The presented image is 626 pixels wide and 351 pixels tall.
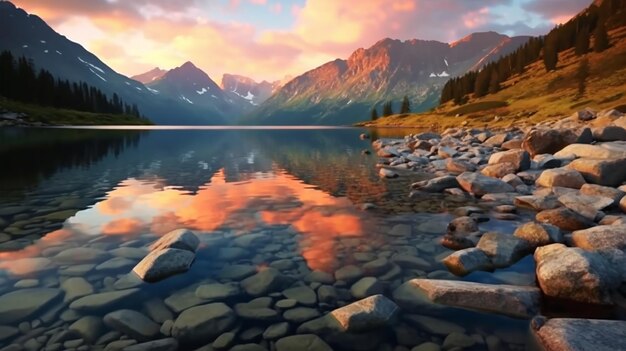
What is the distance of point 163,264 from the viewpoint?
23.7ft

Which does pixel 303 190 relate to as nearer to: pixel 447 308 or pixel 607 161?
pixel 447 308

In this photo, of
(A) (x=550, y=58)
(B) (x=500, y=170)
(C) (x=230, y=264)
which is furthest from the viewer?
(A) (x=550, y=58)

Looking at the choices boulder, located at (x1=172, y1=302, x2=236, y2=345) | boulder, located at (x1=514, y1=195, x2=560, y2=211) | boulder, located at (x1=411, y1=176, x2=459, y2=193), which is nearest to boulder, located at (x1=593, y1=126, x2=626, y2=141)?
boulder, located at (x1=411, y1=176, x2=459, y2=193)

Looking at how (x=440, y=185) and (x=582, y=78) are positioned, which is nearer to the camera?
(x=440, y=185)

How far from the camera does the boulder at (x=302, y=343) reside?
16.1ft

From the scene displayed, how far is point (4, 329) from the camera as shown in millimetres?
5152

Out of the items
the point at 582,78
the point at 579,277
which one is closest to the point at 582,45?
the point at 582,78

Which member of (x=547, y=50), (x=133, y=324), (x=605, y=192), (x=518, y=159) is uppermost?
(x=547, y=50)

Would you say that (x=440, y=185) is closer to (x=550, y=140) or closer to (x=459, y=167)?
(x=459, y=167)

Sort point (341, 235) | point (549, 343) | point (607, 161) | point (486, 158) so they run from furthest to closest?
point (486, 158) → point (607, 161) → point (341, 235) → point (549, 343)

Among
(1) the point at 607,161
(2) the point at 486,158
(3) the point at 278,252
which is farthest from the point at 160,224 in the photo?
(2) the point at 486,158

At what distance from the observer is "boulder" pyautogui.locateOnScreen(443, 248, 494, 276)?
7.41 m

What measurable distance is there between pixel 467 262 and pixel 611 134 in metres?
21.3

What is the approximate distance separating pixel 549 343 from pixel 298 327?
140 inches
